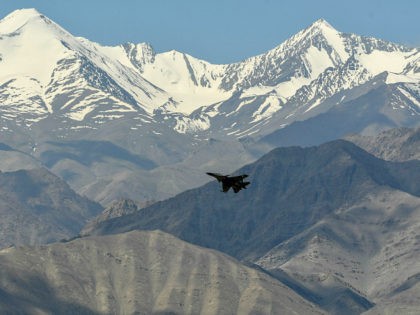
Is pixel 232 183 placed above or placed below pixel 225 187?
above

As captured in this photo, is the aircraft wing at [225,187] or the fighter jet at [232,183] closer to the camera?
the fighter jet at [232,183]

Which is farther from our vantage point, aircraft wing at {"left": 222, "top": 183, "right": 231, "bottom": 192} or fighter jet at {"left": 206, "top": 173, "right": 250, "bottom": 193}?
aircraft wing at {"left": 222, "top": 183, "right": 231, "bottom": 192}

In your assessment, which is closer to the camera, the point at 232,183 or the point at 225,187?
the point at 225,187

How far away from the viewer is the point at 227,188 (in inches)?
5723
